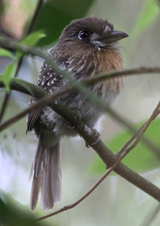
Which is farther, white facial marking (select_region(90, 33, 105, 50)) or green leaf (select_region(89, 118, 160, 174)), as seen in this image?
white facial marking (select_region(90, 33, 105, 50))

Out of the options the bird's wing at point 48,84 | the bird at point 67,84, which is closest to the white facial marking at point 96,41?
the bird at point 67,84

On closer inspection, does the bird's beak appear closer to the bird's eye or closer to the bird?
the bird

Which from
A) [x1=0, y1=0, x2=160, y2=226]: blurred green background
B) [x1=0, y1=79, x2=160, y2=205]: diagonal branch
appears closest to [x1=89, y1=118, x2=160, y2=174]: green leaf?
[x1=0, y1=79, x2=160, y2=205]: diagonal branch

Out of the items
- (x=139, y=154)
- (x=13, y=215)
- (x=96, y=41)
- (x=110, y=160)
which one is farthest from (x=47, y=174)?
(x=13, y=215)

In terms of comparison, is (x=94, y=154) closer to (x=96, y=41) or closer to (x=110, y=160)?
(x=96, y=41)

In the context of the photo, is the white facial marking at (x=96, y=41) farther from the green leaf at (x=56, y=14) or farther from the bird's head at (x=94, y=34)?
the green leaf at (x=56, y=14)

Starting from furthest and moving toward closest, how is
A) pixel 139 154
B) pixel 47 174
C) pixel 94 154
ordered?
pixel 94 154
pixel 47 174
pixel 139 154
